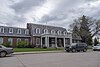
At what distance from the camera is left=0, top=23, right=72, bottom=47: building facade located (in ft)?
144

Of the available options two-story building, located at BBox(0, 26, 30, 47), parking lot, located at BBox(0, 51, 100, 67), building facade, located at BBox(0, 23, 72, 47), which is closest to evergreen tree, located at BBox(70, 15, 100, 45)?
building facade, located at BBox(0, 23, 72, 47)

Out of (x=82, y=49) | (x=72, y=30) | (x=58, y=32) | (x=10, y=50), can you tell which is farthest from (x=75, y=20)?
(x=10, y=50)

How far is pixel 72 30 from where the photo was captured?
2359 inches

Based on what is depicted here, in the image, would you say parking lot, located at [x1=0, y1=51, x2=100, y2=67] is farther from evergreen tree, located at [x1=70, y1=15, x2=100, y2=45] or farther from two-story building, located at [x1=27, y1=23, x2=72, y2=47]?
evergreen tree, located at [x1=70, y1=15, x2=100, y2=45]

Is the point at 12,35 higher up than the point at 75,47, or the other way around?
the point at 12,35

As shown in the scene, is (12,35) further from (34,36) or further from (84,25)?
(84,25)

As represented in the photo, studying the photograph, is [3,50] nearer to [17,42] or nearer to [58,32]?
[17,42]

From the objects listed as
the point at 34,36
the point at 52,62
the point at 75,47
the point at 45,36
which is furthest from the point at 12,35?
the point at 52,62

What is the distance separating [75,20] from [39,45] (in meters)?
19.3

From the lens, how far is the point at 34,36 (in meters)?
47.6

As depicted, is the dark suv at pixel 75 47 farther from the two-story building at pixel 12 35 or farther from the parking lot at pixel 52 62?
the two-story building at pixel 12 35

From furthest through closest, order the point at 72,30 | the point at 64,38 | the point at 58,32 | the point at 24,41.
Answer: the point at 72,30, the point at 58,32, the point at 64,38, the point at 24,41

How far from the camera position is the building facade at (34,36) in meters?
43.9

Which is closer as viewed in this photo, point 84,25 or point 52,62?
point 52,62
